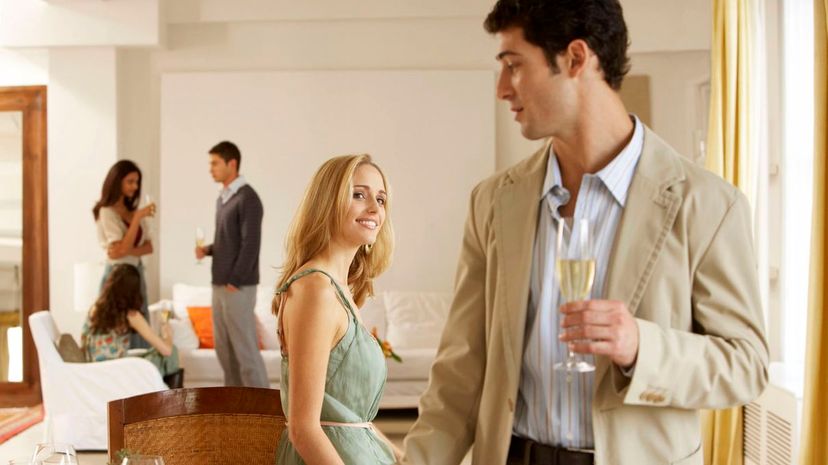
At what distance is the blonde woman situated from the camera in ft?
7.54

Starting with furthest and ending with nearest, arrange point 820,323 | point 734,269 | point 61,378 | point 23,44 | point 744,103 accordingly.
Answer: point 23,44 < point 61,378 < point 744,103 < point 820,323 < point 734,269

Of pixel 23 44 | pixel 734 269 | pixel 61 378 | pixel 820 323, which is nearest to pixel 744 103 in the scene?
pixel 820 323

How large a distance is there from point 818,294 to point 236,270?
407cm

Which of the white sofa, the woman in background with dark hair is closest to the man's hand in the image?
the woman in background with dark hair

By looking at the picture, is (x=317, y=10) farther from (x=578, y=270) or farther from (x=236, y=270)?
(x=578, y=270)

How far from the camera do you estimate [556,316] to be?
5.39 feet

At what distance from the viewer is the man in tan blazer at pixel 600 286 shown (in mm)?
1548

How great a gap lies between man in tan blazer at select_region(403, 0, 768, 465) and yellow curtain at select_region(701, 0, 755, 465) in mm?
3457

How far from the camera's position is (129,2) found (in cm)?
779

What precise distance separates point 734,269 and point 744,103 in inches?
144

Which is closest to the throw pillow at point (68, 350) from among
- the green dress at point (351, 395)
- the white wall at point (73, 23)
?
the white wall at point (73, 23)

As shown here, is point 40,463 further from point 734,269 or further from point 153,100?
point 153,100

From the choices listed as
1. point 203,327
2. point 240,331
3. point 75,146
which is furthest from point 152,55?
point 240,331

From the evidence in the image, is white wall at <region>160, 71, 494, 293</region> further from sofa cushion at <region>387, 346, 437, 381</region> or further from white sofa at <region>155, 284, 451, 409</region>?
sofa cushion at <region>387, 346, 437, 381</region>
